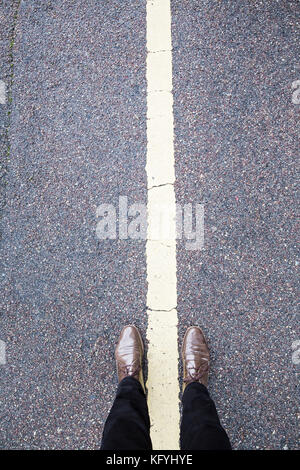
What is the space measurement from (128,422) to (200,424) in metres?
0.34

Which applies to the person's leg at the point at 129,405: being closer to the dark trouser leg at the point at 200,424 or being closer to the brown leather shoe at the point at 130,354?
the brown leather shoe at the point at 130,354

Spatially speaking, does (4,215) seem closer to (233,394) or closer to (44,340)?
A: (44,340)

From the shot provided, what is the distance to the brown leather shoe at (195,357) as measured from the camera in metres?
1.93

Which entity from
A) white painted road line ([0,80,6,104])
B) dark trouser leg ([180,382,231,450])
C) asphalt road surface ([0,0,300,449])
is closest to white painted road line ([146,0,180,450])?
asphalt road surface ([0,0,300,449])

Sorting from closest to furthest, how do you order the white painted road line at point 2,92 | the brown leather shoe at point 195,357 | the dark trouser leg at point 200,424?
the dark trouser leg at point 200,424, the brown leather shoe at point 195,357, the white painted road line at point 2,92

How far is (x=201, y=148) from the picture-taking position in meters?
2.14

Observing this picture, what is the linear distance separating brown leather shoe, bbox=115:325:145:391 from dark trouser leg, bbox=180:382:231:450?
0.97ft

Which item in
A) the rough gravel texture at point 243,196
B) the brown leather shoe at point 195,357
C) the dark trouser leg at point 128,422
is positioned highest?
the rough gravel texture at point 243,196

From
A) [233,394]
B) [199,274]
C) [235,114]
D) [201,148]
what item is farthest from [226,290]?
[235,114]

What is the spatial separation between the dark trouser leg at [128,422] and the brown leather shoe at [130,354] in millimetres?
56

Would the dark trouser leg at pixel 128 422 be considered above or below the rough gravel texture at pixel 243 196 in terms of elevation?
below

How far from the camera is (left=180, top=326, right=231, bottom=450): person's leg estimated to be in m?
1.53

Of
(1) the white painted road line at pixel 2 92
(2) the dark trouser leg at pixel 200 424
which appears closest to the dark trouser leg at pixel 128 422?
(2) the dark trouser leg at pixel 200 424

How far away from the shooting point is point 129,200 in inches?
84.2
